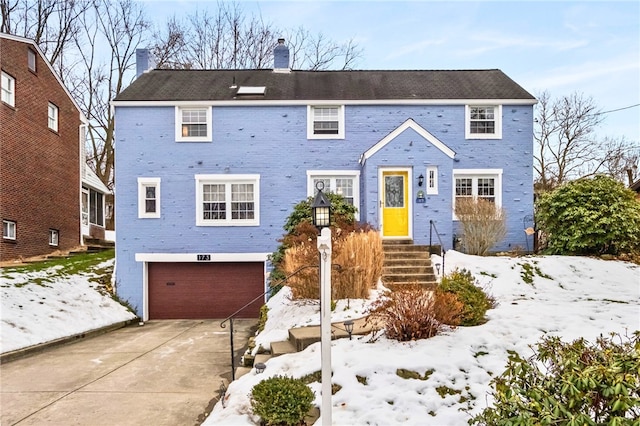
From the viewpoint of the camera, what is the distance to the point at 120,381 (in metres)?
7.43

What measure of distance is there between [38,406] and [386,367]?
15.7 feet

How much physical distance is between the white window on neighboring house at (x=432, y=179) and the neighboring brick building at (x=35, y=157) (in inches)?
543

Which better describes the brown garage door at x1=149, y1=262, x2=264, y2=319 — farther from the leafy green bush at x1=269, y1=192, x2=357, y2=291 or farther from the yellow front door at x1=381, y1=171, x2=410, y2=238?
the yellow front door at x1=381, y1=171, x2=410, y2=238

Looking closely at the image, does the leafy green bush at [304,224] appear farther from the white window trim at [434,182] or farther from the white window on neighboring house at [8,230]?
the white window on neighboring house at [8,230]

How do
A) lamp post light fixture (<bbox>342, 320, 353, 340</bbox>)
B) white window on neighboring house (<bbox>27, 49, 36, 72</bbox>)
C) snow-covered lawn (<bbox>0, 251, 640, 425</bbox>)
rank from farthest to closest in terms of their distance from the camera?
1. white window on neighboring house (<bbox>27, 49, 36, 72</bbox>)
2. lamp post light fixture (<bbox>342, 320, 353, 340</bbox>)
3. snow-covered lawn (<bbox>0, 251, 640, 425</bbox>)

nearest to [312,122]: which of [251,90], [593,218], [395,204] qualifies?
[251,90]

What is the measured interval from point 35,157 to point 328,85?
11.1 metres

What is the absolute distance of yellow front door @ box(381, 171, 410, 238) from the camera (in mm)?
14141

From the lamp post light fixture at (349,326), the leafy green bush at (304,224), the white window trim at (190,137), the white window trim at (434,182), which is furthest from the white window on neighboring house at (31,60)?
the lamp post light fixture at (349,326)

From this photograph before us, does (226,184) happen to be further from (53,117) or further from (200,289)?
(53,117)

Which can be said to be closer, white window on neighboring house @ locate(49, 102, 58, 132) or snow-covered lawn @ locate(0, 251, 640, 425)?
snow-covered lawn @ locate(0, 251, 640, 425)

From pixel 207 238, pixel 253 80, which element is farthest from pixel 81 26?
pixel 207 238

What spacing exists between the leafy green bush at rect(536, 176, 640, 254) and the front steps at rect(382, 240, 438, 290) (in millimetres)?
3873

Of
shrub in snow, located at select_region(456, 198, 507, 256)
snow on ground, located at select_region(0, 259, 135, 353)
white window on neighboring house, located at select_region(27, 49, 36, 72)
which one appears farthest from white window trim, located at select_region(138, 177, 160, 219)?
shrub in snow, located at select_region(456, 198, 507, 256)
